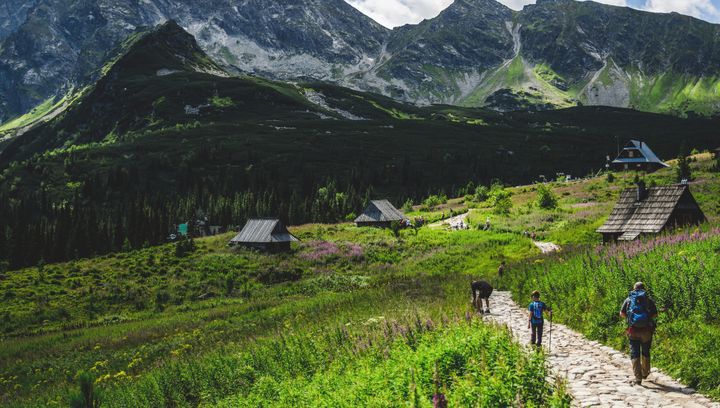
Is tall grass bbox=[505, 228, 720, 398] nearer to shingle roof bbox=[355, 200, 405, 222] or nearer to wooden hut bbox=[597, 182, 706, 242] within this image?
wooden hut bbox=[597, 182, 706, 242]

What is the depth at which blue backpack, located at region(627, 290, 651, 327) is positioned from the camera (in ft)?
40.3

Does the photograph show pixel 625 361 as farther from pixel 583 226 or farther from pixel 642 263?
pixel 583 226

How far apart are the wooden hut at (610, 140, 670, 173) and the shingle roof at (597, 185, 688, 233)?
90.6m

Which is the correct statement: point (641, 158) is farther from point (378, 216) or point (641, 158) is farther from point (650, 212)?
point (650, 212)

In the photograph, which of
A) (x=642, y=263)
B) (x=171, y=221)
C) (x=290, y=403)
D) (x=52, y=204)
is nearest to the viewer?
(x=290, y=403)

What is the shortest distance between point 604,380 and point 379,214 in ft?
239

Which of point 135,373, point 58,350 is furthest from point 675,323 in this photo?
point 58,350

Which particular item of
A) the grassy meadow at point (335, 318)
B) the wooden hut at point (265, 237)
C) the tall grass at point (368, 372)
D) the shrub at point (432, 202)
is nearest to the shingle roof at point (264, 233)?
the wooden hut at point (265, 237)

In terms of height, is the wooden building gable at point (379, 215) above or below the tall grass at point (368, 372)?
below

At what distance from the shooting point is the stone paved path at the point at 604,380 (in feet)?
34.5

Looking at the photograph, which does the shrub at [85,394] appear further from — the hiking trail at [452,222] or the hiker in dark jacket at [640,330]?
the hiking trail at [452,222]

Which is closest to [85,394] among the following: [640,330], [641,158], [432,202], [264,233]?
[640,330]

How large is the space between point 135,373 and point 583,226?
43.7 m

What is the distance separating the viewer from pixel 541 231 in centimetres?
5669
